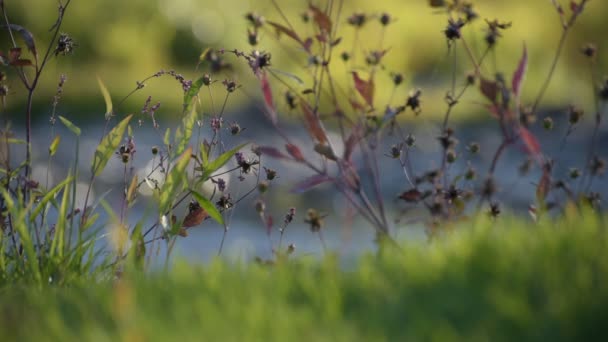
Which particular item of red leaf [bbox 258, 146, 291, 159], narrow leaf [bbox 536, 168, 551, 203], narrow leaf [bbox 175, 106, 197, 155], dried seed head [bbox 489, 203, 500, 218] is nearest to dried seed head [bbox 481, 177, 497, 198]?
narrow leaf [bbox 536, 168, 551, 203]

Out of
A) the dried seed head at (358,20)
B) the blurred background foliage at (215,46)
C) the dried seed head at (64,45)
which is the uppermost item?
the blurred background foliage at (215,46)

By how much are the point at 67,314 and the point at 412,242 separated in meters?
0.82

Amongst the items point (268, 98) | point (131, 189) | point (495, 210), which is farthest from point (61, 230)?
point (495, 210)

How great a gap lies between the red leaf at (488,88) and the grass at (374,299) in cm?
48

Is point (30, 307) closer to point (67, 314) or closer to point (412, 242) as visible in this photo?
point (67, 314)

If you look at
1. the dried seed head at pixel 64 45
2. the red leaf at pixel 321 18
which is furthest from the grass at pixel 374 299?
the dried seed head at pixel 64 45

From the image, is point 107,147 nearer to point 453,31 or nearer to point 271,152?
point 271,152

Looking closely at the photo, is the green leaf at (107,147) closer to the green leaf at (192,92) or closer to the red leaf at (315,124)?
the green leaf at (192,92)

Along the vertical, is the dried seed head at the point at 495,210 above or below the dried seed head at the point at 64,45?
below

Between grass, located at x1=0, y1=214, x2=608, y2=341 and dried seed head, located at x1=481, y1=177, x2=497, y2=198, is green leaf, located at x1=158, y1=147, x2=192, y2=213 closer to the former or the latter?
grass, located at x1=0, y1=214, x2=608, y2=341

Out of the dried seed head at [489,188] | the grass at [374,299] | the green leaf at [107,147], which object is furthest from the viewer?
the green leaf at [107,147]

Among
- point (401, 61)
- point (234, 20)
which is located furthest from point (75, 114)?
point (401, 61)

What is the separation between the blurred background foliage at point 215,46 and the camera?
11.4m

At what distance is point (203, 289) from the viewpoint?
1.83m
